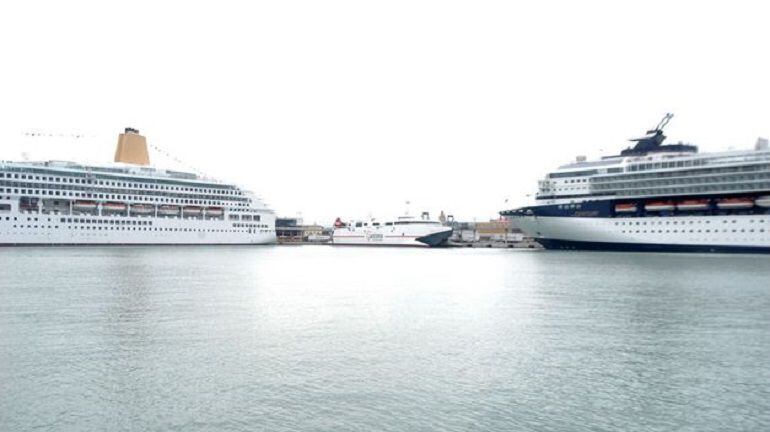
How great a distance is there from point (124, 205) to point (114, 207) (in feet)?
5.42

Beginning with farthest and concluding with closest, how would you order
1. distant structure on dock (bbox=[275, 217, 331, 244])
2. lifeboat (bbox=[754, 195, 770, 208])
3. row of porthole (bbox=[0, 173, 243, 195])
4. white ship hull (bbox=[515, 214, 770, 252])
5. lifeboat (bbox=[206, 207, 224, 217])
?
distant structure on dock (bbox=[275, 217, 331, 244]), lifeboat (bbox=[206, 207, 224, 217]), row of porthole (bbox=[0, 173, 243, 195]), white ship hull (bbox=[515, 214, 770, 252]), lifeboat (bbox=[754, 195, 770, 208])

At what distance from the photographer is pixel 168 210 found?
318 feet

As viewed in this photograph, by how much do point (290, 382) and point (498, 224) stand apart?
151 metres

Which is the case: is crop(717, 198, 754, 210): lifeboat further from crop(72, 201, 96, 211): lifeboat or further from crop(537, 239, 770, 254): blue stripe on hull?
crop(72, 201, 96, 211): lifeboat

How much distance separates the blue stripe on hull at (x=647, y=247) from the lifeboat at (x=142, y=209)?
56270 millimetres

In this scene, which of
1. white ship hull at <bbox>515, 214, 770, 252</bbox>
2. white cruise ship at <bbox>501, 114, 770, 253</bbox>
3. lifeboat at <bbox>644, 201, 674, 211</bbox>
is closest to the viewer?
white ship hull at <bbox>515, 214, 770, 252</bbox>

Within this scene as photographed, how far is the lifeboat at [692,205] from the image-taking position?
6988 cm

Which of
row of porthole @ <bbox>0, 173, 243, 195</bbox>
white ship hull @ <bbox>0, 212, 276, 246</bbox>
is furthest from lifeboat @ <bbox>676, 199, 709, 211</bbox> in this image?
row of porthole @ <bbox>0, 173, 243, 195</bbox>

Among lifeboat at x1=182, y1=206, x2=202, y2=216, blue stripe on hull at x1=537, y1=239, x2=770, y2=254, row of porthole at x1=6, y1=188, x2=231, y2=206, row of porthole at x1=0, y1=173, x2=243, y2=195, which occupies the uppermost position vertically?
row of porthole at x1=0, y1=173, x2=243, y2=195

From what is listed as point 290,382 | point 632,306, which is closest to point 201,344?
point 290,382

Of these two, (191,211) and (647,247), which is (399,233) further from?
(647,247)

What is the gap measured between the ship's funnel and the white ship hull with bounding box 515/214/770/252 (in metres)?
61.5

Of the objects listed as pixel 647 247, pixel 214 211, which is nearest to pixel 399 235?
pixel 214 211

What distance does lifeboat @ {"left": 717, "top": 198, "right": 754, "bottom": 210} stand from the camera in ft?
219
